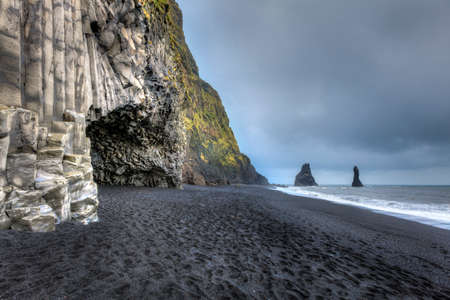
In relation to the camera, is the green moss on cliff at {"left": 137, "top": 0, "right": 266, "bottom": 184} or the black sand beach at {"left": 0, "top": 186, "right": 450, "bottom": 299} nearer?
the black sand beach at {"left": 0, "top": 186, "right": 450, "bottom": 299}

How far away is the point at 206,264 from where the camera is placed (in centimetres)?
379

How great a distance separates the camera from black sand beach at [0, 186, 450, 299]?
2.73 metres

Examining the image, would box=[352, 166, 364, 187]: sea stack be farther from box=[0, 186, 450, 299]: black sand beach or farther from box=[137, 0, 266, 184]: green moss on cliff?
box=[0, 186, 450, 299]: black sand beach

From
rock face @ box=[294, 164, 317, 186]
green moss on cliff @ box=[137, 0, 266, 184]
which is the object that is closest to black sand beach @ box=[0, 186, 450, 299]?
green moss on cliff @ box=[137, 0, 266, 184]

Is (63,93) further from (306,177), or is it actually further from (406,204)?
(306,177)

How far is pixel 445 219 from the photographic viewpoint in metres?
11.7

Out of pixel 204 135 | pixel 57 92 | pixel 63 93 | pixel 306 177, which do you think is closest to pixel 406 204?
pixel 63 93

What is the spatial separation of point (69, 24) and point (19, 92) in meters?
3.42

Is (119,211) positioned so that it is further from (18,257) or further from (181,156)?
(181,156)

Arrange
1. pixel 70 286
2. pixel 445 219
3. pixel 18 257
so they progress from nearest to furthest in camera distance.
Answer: pixel 70 286
pixel 18 257
pixel 445 219

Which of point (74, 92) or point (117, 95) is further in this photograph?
point (117, 95)

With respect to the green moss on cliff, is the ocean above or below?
below

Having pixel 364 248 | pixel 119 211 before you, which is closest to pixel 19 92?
pixel 119 211

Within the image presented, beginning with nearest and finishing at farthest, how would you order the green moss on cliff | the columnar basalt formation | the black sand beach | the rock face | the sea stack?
1. the black sand beach
2. the columnar basalt formation
3. the green moss on cliff
4. the sea stack
5. the rock face
